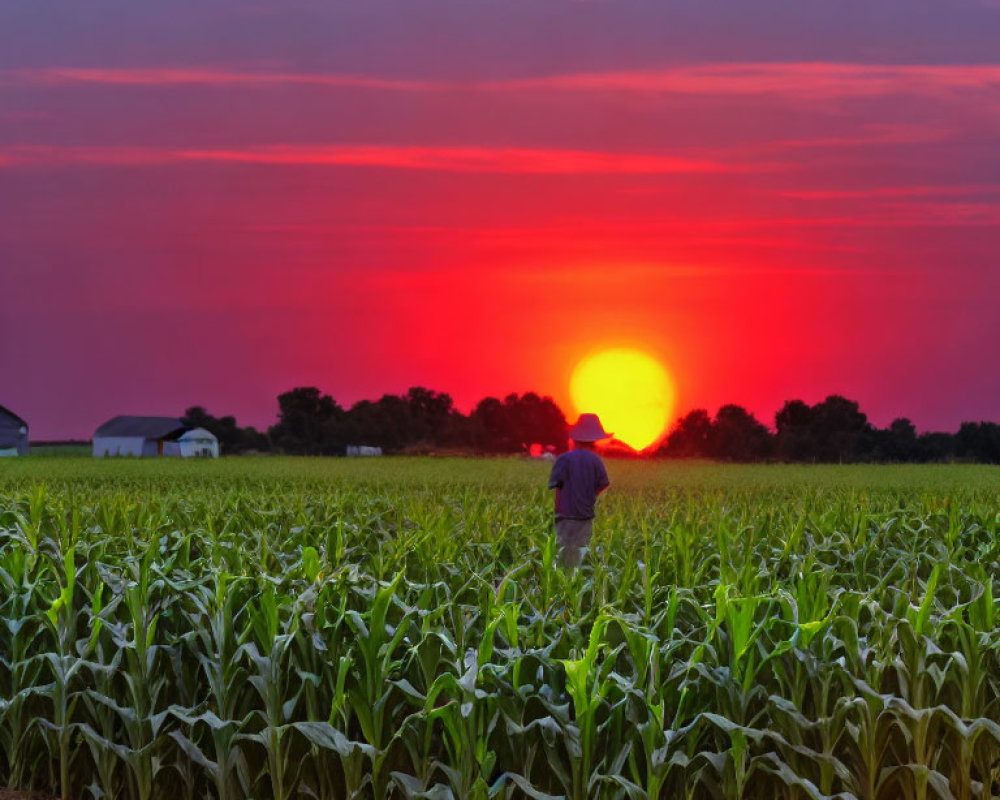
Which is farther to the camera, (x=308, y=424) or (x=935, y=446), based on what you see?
(x=308, y=424)

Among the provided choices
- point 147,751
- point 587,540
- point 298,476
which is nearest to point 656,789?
point 147,751

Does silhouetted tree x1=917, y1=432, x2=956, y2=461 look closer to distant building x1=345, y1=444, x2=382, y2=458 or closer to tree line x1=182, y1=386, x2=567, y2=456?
tree line x1=182, y1=386, x2=567, y2=456

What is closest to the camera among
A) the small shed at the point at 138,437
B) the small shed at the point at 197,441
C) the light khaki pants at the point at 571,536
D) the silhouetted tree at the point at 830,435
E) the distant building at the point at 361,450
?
the light khaki pants at the point at 571,536

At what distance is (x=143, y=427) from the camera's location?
140 m

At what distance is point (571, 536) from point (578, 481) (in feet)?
2.24

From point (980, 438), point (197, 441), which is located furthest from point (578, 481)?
point (197, 441)

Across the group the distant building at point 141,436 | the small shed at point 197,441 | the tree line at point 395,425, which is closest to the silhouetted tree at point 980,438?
the tree line at point 395,425

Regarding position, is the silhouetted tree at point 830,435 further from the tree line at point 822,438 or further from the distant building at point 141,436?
the distant building at point 141,436

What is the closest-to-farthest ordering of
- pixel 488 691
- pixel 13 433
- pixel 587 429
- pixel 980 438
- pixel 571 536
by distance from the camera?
pixel 488 691, pixel 587 429, pixel 571 536, pixel 980 438, pixel 13 433

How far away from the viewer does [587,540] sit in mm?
15078

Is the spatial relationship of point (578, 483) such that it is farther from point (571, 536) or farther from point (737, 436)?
point (737, 436)

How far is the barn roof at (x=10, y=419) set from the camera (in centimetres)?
11969

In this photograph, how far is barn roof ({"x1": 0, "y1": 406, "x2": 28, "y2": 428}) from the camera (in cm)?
11969

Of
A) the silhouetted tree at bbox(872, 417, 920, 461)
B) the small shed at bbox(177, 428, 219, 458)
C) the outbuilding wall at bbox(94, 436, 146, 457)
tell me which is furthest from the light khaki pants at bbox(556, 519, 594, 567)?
the outbuilding wall at bbox(94, 436, 146, 457)
